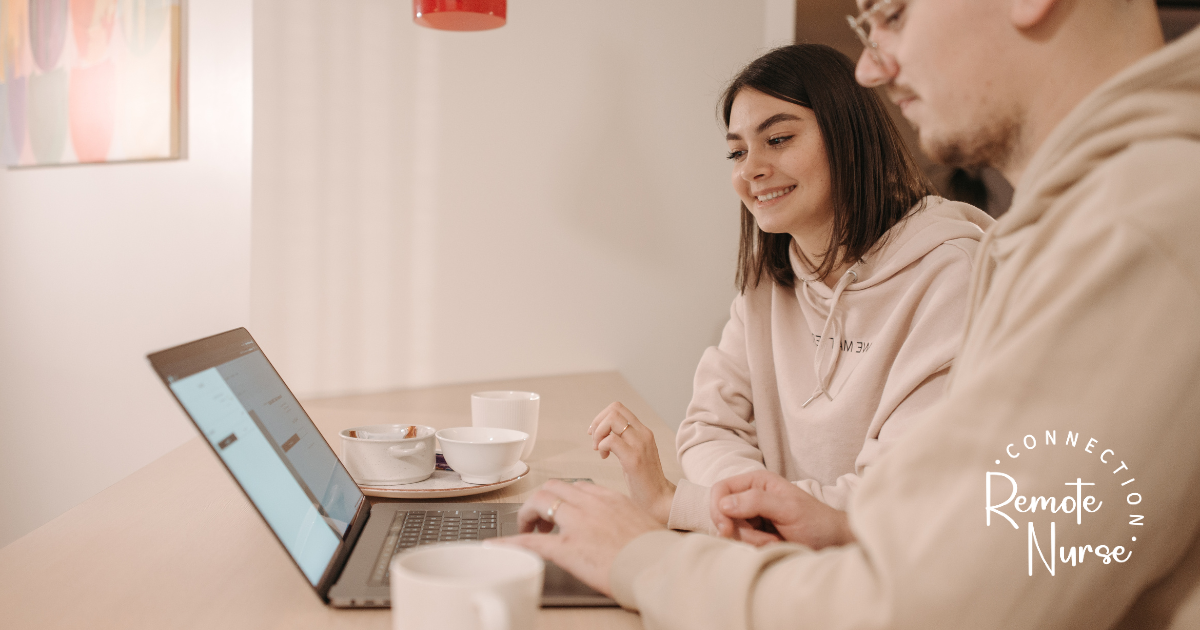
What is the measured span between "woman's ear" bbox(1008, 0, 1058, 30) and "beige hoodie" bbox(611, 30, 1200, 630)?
117 millimetres

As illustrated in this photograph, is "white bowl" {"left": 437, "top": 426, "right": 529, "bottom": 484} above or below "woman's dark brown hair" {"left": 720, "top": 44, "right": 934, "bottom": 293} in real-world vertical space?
below

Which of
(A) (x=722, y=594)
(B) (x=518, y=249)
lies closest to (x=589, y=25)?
(B) (x=518, y=249)

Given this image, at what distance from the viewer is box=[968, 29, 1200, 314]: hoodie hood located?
0.50m

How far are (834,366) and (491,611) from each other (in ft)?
3.01

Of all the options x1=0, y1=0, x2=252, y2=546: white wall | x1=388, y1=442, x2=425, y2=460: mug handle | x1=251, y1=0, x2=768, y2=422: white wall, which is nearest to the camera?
x1=388, y1=442, x2=425, y2=460: mug handle

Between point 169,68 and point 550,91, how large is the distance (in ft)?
3.42

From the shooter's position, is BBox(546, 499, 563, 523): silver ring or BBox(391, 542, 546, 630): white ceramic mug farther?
BBox(546, 499, 563, 523): silver ring

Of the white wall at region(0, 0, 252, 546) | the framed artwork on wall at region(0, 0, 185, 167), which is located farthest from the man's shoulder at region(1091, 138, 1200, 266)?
the framed artwork on wall at region(0, 0, 185, 167)

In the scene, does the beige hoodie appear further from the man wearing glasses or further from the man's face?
the man's face

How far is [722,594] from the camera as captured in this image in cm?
56

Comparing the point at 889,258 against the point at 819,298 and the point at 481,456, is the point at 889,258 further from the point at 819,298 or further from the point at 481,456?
the point at 481,456

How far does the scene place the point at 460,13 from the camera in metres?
1.53

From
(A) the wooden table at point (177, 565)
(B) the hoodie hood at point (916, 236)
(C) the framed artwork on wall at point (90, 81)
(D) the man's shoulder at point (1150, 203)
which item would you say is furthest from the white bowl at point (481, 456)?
(C) the framed artwork on wall at point (90, 81)

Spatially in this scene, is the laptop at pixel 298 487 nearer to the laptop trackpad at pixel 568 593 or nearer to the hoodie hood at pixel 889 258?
the laptop trackpad at pixel 568 593
